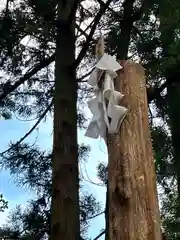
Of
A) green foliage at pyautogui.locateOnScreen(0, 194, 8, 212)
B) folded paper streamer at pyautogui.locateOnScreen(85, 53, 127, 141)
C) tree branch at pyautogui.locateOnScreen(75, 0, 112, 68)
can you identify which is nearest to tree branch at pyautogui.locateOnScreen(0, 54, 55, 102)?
tree branch at pyautogui.locateOnScreen(75, 0, 112, 68)

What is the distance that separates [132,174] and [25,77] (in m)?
2.13

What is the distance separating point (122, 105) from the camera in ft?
3.81

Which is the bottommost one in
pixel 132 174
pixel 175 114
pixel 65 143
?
pixel 132 174

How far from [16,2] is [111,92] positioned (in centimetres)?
199

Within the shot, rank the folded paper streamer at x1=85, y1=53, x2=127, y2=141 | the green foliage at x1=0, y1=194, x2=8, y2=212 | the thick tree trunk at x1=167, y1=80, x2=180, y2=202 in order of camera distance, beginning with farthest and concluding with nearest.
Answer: the green foliage at x1=0, y1=194, x2=8, y2=212
the thick tree trunk at x1=167, y1=80, x2=180, y2=202
the folded paper streamer at x1=85, y1=53, x2=127, y2=141

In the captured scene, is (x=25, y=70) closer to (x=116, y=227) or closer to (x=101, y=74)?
(x=101, y=74)

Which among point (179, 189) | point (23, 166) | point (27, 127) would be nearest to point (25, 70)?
point (27, 127)

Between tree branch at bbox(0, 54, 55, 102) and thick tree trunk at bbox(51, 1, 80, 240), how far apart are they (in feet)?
0.75

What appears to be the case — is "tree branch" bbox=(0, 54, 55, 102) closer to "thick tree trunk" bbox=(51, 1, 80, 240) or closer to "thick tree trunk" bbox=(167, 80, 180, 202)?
"thick tree trunk" bbox=(51, 1, 80, 240)

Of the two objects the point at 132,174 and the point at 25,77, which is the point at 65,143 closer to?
the point at 25,77

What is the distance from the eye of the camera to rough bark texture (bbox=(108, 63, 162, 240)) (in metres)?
1.03

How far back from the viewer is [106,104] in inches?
45.4

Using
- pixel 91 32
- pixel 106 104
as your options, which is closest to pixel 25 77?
pixel 91 32

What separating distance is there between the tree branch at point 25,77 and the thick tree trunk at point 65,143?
230 millimetres
